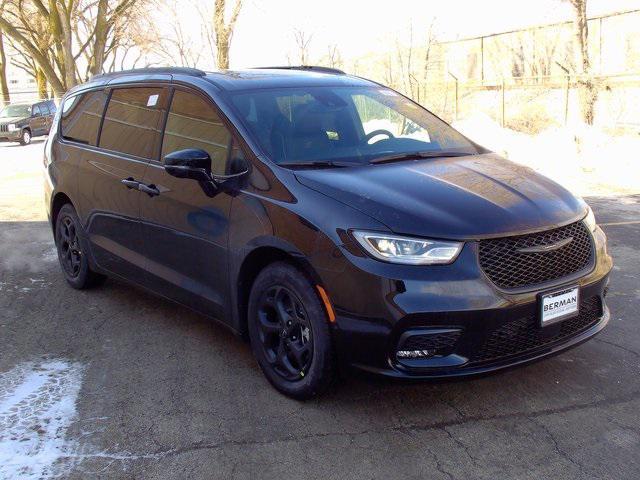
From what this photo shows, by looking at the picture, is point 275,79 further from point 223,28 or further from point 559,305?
point 223,28

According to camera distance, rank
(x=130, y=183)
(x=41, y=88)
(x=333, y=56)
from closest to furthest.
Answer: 1. (x=130, y=183)
2. (x=333, y=56)
3. (x=41, y=88)

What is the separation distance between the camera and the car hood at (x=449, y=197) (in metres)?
3.45

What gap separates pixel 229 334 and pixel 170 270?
655 mm

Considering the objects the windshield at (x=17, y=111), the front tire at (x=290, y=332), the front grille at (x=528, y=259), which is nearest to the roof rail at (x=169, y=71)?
the front tire at (x=290, y=332)

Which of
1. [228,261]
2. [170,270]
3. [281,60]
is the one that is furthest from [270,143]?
[281,60]

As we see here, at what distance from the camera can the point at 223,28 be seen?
1544 centimetres

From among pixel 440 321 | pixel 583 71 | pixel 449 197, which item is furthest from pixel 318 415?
pixel 583 71

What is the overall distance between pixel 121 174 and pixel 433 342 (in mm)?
2767

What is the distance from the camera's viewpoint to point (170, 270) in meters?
4.70

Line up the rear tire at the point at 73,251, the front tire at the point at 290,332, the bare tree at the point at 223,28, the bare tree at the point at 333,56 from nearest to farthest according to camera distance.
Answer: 1. the front tire at the point at 290,332
2. the rear tire at the point at 73,251
3. the bare tree at the point at 223,28
4. the bare tree at the point at 333,56

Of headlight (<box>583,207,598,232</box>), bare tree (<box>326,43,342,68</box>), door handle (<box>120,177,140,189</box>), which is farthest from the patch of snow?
bare tree (<box>326,43,342,68</box>)

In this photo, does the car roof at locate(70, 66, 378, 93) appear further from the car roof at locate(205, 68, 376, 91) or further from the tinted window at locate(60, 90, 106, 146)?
the tinted window at locate(60, 90, 106, 146)

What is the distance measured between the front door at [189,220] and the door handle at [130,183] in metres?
0.11

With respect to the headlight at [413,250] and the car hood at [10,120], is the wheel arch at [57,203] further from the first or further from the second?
the car hood at [10,120]
